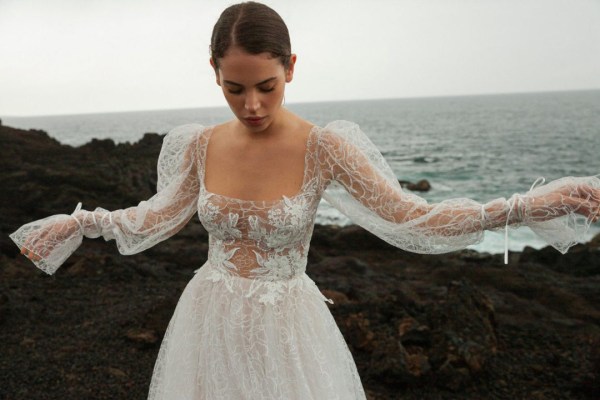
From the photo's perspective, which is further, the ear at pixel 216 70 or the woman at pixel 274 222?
the ear at pixel 216 70

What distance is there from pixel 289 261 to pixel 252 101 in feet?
2.22

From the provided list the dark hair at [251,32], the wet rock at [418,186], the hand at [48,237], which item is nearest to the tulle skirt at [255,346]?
the hand at [48,237]

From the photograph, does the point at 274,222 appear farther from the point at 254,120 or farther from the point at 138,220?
the point at 138,220

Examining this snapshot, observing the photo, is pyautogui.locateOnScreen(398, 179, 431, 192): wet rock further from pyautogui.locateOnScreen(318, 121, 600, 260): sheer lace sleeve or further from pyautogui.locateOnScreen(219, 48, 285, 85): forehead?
pyautogui.locateOnScreen(219, 48, 285, 85): forehead

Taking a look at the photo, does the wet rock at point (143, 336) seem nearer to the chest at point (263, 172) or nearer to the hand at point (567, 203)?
the chest at point (263, 172)

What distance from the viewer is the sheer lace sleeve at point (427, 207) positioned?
201 cm

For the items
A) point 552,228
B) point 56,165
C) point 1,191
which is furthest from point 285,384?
point 56,165

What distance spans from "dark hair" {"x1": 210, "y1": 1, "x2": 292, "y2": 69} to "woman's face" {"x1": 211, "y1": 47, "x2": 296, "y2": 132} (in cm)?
3

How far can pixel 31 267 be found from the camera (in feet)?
26.3

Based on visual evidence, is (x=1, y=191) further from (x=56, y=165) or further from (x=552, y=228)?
(x=552, y=228)

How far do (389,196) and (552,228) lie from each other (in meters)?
0.62

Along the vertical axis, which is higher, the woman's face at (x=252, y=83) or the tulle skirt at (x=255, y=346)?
the woman's face at (x=252, y=83)


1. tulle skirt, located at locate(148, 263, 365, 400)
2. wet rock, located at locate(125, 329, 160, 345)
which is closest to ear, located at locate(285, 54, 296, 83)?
tulle skirt, located at locate(148, 263, 365, 400)

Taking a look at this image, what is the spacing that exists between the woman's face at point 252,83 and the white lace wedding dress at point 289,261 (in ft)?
0.84
